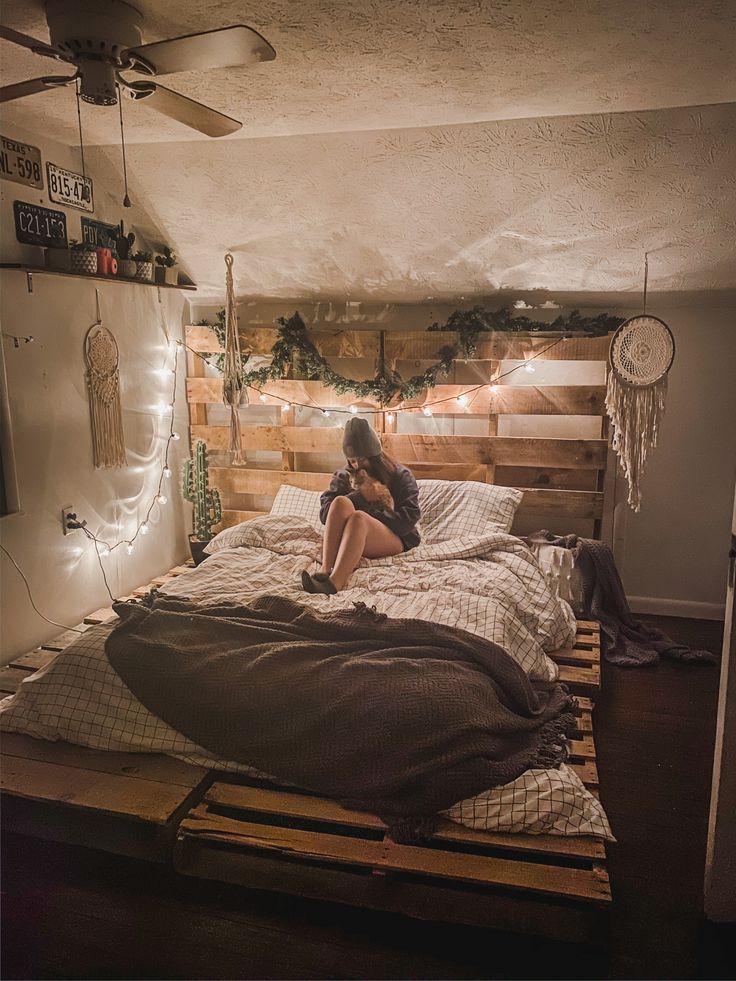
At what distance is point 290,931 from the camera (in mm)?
1960

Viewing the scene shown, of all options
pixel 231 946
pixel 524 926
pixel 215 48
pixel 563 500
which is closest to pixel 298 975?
pixel 231 946

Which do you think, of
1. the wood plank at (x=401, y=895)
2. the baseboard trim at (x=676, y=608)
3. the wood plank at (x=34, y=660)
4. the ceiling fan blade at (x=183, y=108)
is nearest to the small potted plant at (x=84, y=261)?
the ceiling fan blade at (x=183, y=108)

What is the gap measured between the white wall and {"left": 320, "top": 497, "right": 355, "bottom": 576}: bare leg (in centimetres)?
129

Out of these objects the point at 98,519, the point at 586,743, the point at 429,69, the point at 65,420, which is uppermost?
the point at 429,69

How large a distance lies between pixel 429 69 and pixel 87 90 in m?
1.10

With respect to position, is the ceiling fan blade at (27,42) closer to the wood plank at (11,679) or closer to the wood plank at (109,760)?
the wood plank at (109,760)

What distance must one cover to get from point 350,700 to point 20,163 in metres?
2.79

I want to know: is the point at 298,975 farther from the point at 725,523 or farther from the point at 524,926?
the point at 725,523

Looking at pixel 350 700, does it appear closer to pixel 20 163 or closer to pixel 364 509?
pixel 364 509

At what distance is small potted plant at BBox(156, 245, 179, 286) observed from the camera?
4.09m

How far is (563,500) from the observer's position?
429 cm

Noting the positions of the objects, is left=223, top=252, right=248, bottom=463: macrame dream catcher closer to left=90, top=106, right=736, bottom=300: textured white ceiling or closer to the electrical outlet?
left=90, top=106, right=736, bottom=300: textured white ceiling

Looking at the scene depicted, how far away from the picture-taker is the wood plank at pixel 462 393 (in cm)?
425

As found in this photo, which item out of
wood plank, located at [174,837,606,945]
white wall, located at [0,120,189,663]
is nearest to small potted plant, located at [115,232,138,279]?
white wall, located at [0,120,189,663]
